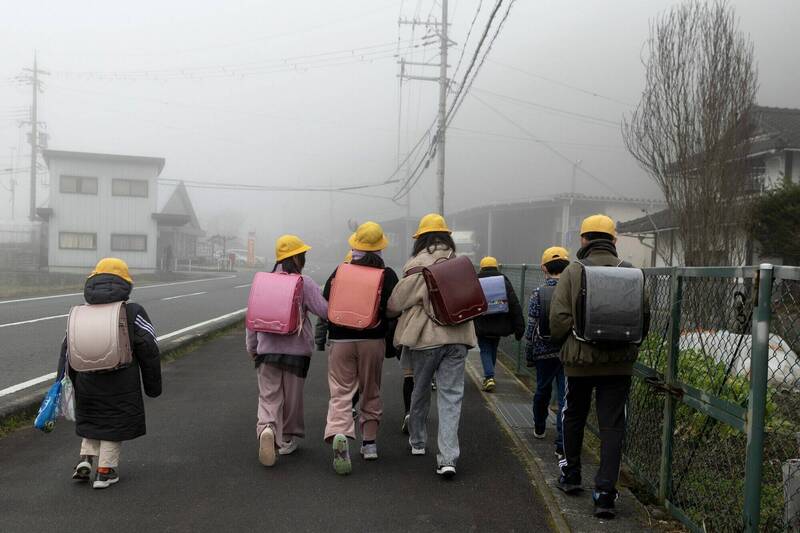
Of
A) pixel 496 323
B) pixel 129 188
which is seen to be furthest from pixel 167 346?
pixel 129 188

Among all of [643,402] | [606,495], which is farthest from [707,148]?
[606,495]

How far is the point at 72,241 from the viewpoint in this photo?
3888 centimetres

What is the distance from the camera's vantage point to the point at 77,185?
3922 centimetres

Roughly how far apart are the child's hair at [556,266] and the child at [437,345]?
117 cm

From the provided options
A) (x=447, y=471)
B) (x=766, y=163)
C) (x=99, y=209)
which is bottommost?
(x=447, y=471)

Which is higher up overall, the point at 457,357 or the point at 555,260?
the point at 555,260

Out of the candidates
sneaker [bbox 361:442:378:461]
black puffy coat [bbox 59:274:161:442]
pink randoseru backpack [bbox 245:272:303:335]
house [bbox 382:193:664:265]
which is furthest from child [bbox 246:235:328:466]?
house [bbox 382:193:664:265]

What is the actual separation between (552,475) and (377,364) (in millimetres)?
1451

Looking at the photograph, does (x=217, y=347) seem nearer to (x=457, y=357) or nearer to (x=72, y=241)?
(x=457, y=357)

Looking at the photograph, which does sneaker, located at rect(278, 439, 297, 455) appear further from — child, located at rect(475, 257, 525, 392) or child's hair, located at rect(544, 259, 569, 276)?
child, located at rect(475, 257, 525, 392)

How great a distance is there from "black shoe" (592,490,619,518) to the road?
20.0 feet

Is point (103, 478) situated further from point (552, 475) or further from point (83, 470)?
point (552, 475)

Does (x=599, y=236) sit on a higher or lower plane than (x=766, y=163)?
lower

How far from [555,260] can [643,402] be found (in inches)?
53.9
